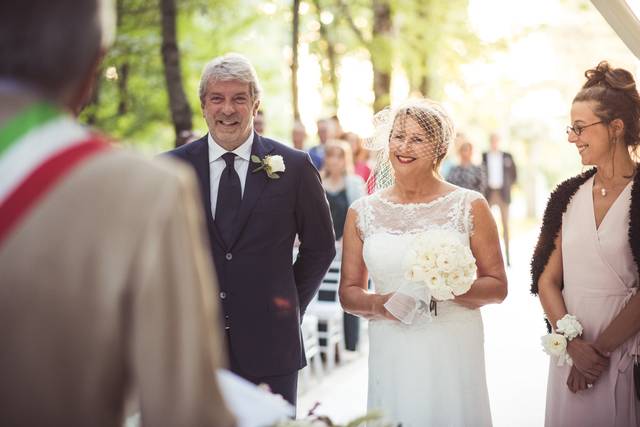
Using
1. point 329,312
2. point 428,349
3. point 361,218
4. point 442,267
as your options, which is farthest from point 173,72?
point 442,267

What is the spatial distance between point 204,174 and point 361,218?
2.94ft

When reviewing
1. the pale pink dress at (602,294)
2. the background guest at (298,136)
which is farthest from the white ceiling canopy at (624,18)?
the background guest at (298,136)

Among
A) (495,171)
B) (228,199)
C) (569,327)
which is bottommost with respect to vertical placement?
→ (569,327)

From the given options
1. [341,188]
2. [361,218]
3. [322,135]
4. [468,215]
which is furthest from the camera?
[322,135]

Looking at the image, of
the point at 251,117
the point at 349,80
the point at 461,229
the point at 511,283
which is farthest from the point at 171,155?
the point at 349,80

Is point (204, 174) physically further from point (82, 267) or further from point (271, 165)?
point (82, 267)

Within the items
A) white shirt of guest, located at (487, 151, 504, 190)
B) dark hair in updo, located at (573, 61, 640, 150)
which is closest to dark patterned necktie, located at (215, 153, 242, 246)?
dark hair in updo, located at (573, 61, 640, 150)

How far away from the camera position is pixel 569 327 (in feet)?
12.4

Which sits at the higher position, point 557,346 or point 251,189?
point 251,189

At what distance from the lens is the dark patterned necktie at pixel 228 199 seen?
379cm

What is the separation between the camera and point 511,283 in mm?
14094

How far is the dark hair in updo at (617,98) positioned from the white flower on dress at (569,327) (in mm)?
839

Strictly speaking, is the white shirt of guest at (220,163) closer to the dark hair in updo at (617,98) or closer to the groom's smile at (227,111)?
the groom's smile at (227,111)

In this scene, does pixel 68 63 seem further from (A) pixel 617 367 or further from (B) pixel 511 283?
(B) pixel 511 283
